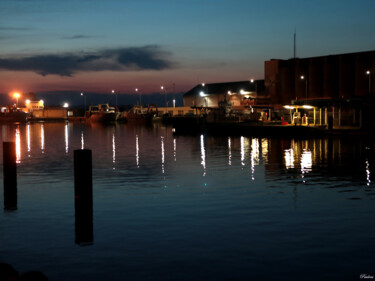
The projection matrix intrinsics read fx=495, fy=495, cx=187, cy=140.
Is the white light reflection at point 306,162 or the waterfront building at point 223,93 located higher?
the waterfront building at point 223,93

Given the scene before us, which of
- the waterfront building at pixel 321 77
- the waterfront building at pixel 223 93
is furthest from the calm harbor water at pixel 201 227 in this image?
the waterfront building at pixel 223 93

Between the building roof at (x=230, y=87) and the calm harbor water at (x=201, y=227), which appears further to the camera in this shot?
the building roof at (x=230, y=87)

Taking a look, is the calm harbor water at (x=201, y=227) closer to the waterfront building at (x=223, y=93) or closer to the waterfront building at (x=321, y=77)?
the waterfront building at (x=321, y=77)

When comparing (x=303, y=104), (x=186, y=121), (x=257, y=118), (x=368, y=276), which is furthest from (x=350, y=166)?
(x=186, y=121)

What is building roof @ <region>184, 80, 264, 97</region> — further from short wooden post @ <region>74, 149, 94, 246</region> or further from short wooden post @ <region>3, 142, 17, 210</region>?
short wooden post @ <region>74, 149, 94, 246</region>

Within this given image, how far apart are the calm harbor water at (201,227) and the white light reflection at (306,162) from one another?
1.13m

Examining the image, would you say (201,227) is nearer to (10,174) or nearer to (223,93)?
(10,174)

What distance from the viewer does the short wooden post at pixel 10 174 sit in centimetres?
1962

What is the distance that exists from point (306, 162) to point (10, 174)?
2484cm

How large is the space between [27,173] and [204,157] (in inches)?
644

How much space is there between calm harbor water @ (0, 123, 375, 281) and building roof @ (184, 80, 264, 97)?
133 metres

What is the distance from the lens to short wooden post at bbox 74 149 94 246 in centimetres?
1412

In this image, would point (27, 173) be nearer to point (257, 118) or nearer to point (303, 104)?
point (303, 104)

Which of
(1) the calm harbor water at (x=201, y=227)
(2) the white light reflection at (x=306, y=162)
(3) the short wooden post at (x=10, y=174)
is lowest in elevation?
(1) the calm harbor water at (x=201, y=227)
